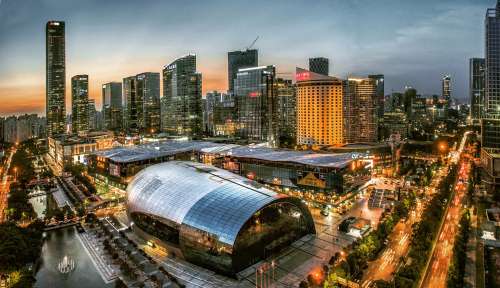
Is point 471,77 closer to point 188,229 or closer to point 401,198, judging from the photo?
point 401,198

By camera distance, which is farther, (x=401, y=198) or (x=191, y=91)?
(x=191, y=91)

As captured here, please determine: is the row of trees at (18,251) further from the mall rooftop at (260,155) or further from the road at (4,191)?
the mall rooftop at (260,155)

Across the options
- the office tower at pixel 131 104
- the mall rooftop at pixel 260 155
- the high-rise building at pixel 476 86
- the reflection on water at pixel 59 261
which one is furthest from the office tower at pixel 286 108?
the reflection on water at pixel 59 261

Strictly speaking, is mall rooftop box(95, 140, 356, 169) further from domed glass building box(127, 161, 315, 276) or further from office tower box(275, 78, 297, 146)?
office tower box(275, 78, 297, 146)

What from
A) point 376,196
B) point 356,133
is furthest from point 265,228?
point 356,133

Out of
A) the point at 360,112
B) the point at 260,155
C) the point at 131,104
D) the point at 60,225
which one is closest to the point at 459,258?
the point at 260,155

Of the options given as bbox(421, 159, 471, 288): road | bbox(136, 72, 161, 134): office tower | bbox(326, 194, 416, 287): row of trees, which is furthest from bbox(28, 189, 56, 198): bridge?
bbox(136, 72, 161, 134): office tower

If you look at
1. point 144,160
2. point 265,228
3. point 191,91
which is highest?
point 191,91
